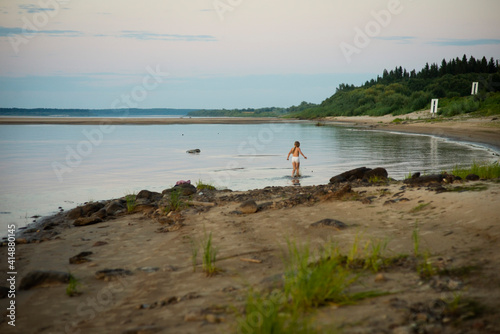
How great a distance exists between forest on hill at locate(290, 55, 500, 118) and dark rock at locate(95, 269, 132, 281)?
Answer: 42.4 metres

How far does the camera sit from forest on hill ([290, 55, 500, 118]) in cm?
4745

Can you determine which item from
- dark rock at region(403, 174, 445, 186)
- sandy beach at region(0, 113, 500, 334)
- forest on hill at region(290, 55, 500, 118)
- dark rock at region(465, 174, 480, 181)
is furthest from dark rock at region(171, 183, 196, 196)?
forest on hill at region(290, 55, 500, 118)

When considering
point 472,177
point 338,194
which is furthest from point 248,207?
point 472,177

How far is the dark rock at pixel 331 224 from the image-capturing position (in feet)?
22.7

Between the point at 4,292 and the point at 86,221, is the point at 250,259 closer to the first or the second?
the point at 4,292

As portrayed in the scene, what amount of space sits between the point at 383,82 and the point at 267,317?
129 m

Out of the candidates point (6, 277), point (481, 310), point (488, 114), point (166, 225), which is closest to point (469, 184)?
point (481, 310)

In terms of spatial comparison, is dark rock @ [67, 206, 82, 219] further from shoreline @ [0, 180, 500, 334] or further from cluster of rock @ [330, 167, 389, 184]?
cluster of rock @ [330, 167, 389, 184]

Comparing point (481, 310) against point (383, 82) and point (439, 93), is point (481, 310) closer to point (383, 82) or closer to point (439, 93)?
point (439, 93)

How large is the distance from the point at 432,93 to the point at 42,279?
78.2 metres

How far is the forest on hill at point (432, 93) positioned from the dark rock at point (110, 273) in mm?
42383

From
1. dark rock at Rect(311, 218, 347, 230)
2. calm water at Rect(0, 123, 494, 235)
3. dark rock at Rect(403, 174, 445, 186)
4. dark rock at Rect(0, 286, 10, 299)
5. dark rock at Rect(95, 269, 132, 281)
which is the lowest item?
calm water at Rect(0, 123, 494, 235)

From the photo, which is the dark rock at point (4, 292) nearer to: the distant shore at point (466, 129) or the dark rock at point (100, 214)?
the dark rock at point (100, 214)

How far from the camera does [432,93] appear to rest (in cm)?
7381
